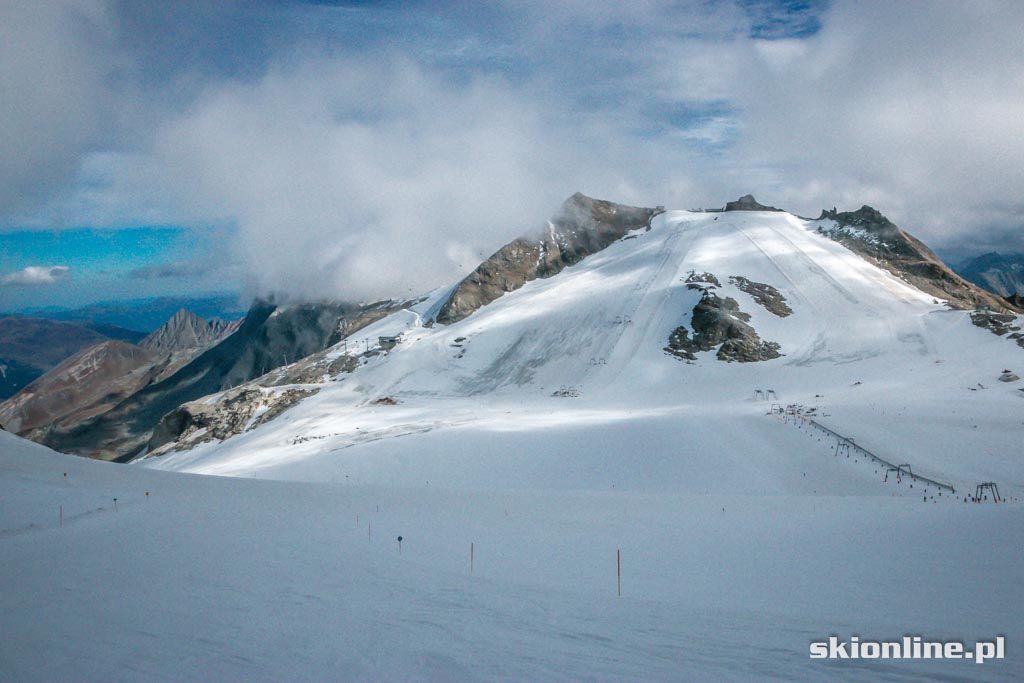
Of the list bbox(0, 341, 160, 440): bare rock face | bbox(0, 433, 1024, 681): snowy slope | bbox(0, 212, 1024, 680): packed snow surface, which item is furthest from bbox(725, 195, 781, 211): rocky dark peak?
bbox(0, 341, 160, 440): bare rock face

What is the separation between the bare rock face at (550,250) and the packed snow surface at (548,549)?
154ft

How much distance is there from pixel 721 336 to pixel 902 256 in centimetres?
3270

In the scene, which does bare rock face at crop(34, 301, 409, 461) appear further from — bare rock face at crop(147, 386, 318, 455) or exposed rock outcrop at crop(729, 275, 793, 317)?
exposed rock outcrop at crop(729, 275, 793, 317)

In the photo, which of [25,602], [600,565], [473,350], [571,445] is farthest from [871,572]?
[473,350]

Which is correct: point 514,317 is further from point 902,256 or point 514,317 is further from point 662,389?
point 902,256

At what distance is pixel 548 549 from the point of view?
12695 millimetres

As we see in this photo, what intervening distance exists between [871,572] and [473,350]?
5970cm

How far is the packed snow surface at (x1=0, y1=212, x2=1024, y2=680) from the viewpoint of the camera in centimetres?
700

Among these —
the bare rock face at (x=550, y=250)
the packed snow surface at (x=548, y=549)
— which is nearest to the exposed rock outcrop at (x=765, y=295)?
the packed snow surface at (x=548, y=549)

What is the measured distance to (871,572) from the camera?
10.9 metres

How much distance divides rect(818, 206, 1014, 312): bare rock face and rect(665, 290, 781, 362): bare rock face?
20856mm

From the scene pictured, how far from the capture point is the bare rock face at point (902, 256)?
6456 cm

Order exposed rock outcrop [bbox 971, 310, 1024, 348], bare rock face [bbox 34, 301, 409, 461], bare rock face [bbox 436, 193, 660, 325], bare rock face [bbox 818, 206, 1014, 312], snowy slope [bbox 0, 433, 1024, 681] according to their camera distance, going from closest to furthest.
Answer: snowy slope [bbox 0, 433, 1024, 681] → exposed rock outcrop [bbox 971, 310, 1024, 348] → bare rock face [bbox 818, 206, 1014, 312] → bare rock face [bbox 436, 193, 660, 325] → bare rock face [bbox 34, 301, 409, 461]

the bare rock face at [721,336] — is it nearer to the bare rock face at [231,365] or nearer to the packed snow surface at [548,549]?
the packed snow surface at [548,549]
